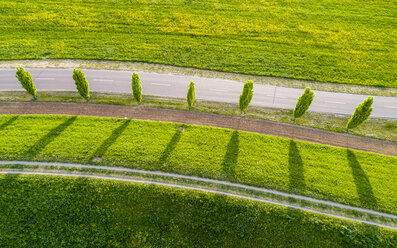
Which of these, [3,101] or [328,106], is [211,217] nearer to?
[328,106]

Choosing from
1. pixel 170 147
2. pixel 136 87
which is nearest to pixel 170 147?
pixel 170 147

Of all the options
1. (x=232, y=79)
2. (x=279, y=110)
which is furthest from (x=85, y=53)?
(x=279, y=110)

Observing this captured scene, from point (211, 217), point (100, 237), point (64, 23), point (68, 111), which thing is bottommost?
point (100, 237)

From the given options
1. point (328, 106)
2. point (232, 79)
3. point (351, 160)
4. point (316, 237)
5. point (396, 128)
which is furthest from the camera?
point (232, 79)

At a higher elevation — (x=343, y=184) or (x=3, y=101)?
(x=3, y=101)

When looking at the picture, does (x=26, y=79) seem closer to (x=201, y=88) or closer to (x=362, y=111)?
(x=201, y=88)
